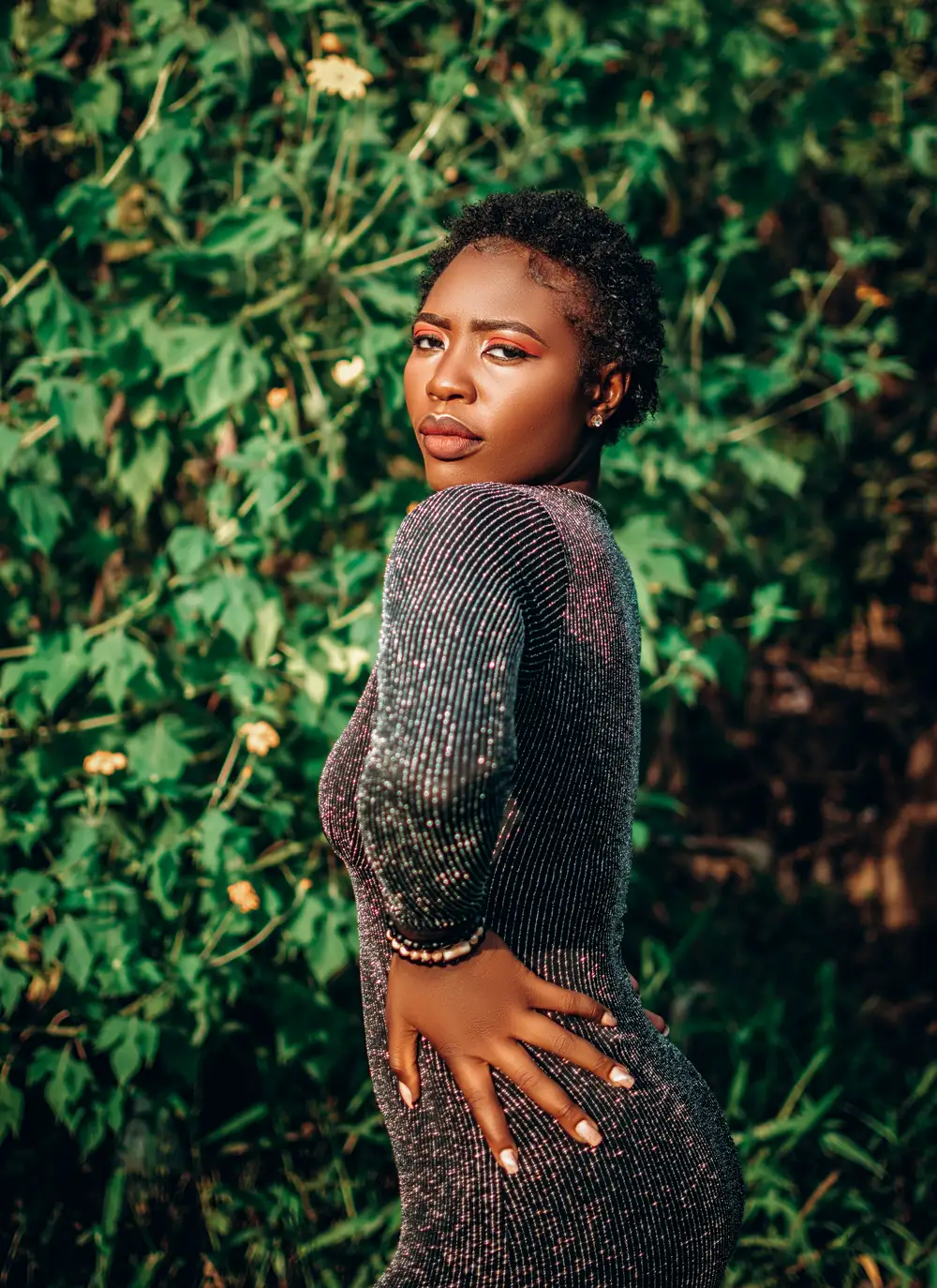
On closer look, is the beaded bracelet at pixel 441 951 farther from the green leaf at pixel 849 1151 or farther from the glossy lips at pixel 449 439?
the green leaf at pixel 849 1151

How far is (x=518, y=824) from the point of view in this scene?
1.32 metres

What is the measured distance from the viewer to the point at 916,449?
14.6 ft

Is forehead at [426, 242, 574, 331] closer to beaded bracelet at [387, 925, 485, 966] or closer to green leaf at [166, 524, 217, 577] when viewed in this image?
beaded bracelet at [387, 925, 485, 966]

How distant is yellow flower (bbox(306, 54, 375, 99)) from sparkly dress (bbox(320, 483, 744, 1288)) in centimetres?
163

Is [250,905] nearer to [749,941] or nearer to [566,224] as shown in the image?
[566,224]

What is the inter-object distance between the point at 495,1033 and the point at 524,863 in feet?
0.59

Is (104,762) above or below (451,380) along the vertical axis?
below

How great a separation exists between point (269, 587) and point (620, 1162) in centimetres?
180

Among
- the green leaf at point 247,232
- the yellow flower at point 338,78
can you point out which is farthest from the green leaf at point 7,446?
the yellow flower at point 338,78

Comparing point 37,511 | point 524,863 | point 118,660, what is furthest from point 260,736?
point 524,863

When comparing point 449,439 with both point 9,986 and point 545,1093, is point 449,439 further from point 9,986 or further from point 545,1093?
point 9,986

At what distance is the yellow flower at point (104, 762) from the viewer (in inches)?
103

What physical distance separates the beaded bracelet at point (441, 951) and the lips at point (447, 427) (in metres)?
0.54

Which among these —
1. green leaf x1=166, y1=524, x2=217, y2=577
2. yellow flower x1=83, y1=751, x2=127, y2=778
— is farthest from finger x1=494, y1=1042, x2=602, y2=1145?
green leaf x1=166, y1=524, x2=217, y2=577
